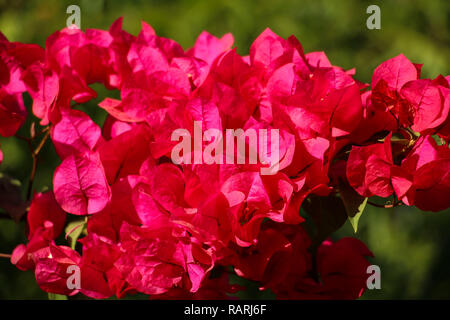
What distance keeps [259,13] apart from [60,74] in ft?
4.53

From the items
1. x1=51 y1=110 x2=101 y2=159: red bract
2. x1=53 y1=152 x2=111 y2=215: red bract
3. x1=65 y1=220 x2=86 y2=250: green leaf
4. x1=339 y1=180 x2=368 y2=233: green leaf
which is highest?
x1=51 y1=110 x2=101 y2=159: red bract

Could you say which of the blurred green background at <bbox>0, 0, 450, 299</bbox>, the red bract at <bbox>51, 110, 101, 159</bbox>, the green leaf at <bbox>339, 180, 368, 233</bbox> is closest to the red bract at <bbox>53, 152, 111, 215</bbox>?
the red bract at <bbox>51, 110, 101, 159</bbox>

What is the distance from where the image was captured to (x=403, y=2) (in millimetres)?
2002

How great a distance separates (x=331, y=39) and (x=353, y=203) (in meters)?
1.52

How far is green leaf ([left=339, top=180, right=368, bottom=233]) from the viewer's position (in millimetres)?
411

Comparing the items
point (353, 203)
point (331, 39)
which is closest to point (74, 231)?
point (353, 203)

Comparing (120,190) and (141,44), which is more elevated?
(141,44)

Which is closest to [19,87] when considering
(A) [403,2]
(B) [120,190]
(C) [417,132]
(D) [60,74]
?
(D) [60,74]

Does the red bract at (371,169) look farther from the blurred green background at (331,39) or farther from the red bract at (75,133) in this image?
the blurred green background at (331,39)

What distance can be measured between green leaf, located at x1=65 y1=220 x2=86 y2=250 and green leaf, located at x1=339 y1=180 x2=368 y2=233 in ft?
0.69

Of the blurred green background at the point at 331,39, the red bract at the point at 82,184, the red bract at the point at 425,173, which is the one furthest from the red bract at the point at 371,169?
the blurred green background at the point at 331,39

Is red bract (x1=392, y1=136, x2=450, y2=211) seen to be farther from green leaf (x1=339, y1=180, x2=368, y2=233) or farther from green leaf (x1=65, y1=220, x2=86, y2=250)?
green leaf (x1=65, y1=220, x2=86, y2=250)
